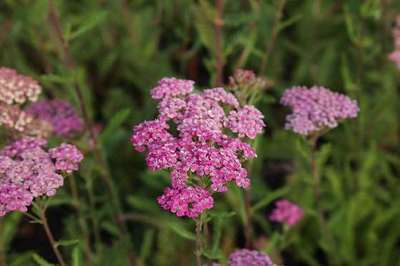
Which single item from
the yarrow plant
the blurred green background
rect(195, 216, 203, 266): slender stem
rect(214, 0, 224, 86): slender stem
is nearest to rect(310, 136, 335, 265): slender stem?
the blurred green background

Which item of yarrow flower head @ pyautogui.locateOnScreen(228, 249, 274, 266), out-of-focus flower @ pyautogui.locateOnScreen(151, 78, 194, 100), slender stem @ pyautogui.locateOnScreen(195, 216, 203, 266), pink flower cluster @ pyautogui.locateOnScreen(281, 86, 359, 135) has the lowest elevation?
slender stem @ pyautogui.locateOnScreen(195, 216, 203, 266)

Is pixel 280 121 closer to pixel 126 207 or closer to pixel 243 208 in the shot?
pixel 126 207

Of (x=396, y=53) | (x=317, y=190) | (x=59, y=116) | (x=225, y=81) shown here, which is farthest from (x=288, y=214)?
(x=225, y=81)

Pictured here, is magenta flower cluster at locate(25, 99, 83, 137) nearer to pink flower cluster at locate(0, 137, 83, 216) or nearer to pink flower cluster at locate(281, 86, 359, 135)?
pink flower cluster at locate(0, 137, 83, 216)

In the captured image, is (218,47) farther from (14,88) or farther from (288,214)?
(14,88)

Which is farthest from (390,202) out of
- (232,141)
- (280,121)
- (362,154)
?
(232,141)
